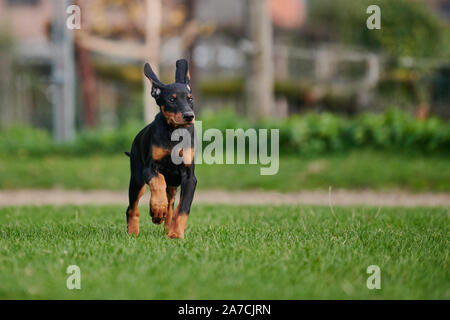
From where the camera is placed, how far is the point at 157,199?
443cm

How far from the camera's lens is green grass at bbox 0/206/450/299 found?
3.38m

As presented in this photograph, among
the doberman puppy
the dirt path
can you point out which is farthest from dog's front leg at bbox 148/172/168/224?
the dirt path

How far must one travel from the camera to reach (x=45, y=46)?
84.0 feet

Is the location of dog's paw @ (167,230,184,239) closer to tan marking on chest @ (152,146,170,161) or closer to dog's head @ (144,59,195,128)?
tan marking on chest @ (152,146,170,161)

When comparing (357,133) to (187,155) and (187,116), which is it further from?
(187,116)

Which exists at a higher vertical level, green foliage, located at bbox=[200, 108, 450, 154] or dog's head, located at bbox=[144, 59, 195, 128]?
dog's head, located at bbox=[144, 59, 195, 128]

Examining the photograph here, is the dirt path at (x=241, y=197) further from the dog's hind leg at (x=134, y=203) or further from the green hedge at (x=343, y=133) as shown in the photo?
the dog's hind leg at (x=134, y=203)

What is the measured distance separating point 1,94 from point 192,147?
17618mm

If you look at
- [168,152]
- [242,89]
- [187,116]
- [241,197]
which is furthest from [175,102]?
[242,89]

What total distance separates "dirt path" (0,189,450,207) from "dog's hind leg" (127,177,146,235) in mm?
4584

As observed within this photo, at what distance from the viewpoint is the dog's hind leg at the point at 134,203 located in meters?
4.91

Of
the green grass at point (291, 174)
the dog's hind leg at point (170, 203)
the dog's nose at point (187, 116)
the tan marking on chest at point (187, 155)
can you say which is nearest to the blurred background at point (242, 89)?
the green grass at point (291, 174)
